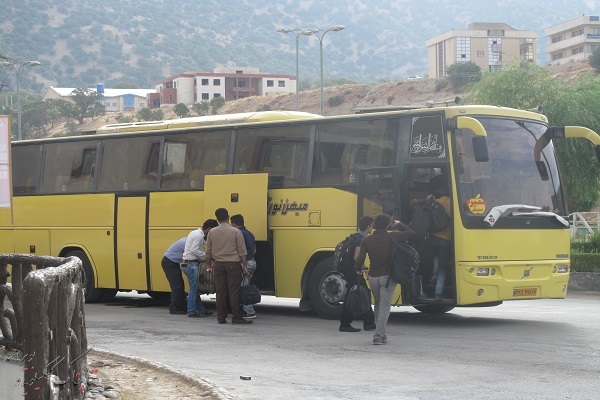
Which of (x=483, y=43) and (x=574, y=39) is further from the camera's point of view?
(x=483, y=43)

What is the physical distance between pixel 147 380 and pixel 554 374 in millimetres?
3977

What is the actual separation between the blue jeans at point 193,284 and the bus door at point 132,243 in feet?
6.95

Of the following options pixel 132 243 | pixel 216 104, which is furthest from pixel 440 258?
pixel 216 104

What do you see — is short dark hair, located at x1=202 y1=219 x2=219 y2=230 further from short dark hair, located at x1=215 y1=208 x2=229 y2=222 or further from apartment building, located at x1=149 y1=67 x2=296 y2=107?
apartment building, located at x1=149 y1=67 x2=296 y2=107

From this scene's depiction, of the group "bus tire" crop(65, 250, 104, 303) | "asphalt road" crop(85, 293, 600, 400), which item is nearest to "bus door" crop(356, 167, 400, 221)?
"asphalt road" crop(85, 293, 600, 400)

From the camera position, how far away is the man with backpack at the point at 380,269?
13.5m

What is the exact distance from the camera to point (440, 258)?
1531cm

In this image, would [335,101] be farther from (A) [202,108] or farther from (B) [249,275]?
(B) [249,275]

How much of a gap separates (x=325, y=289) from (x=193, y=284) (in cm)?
225

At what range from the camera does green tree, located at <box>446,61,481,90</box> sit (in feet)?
365

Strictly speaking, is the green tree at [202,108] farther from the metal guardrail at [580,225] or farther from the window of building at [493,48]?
the metal guardrail at [580,225]

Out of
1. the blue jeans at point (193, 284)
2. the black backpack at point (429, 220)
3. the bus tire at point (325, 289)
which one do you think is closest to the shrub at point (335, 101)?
the blue jeans at point (193, 284)

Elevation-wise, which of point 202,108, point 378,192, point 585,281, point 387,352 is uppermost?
point 202,108

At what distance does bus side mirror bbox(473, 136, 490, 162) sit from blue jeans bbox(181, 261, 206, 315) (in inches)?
204
